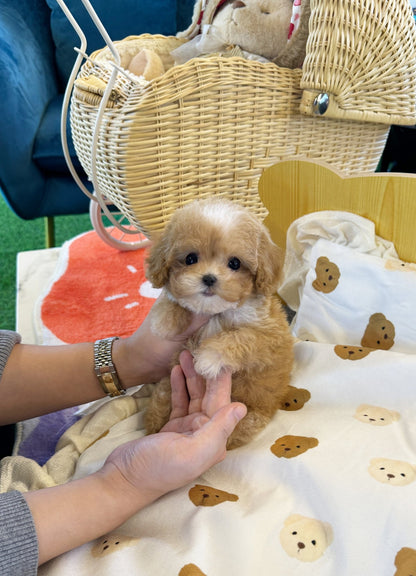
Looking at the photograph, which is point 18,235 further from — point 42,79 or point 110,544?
point 110,544

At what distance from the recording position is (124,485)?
0.86 meters

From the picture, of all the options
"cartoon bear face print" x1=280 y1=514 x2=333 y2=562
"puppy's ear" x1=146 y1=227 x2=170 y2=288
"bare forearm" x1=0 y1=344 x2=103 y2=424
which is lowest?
"bare forearm" x1=0 y1=344 x2=103 y2=424

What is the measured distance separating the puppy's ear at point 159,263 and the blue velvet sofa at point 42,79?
184 centimetres

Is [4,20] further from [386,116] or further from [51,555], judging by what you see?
[51,555]

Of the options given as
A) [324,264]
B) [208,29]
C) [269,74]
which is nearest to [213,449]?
[324,264]

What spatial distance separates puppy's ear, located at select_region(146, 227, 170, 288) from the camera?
102cm

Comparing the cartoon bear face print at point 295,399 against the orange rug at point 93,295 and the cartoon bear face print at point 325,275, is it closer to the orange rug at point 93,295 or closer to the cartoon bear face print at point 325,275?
the cartoon bear face print at point 325,275

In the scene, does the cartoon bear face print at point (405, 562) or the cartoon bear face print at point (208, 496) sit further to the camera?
the cartoon bear face print at point (208, 496)

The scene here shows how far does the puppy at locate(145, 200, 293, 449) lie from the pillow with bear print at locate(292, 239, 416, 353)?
0.19 metres

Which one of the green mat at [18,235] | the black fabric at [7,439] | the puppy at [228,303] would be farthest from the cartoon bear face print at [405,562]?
the green mat at [18,235]

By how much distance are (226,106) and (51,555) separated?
1.26m

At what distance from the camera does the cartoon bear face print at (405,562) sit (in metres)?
0.69

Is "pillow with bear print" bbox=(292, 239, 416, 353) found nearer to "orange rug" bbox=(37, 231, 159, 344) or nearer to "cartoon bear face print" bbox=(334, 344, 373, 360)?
"cartoon bear face print" bbox=(334, 344, 373, 360)

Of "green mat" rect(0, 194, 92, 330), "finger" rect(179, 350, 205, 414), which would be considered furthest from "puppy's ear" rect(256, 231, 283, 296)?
"green mat" rect(0, 194, 92, 330)
